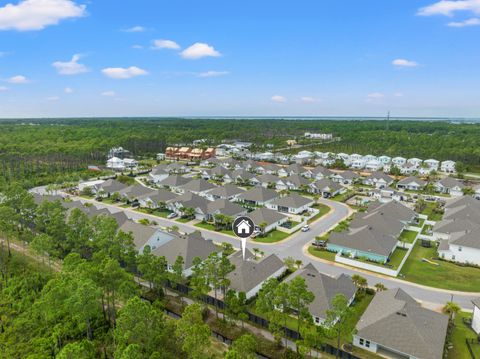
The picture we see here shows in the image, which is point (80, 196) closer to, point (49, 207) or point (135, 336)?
point (49, 207)

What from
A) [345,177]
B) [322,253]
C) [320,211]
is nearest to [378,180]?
[345,177]

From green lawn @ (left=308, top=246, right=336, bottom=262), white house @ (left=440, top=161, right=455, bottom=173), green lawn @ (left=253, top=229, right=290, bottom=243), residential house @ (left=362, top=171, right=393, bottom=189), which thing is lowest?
green lawn @ (left=308, top=246, right=336, bottom=262)

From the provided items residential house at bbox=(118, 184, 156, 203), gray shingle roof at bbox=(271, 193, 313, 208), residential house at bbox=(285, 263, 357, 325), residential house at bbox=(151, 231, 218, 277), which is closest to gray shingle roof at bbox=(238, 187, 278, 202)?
gray shingle roof at bbox=(271, 193, 313, 208)

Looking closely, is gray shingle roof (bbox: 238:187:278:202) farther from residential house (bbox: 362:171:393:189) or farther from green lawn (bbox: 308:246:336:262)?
residential house (bbox: 362:171:393:189)

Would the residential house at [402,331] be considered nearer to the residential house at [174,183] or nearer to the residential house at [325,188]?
the residential house at [325,188]

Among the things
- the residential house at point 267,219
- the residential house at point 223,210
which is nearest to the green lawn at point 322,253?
the residential house at point 267,219
